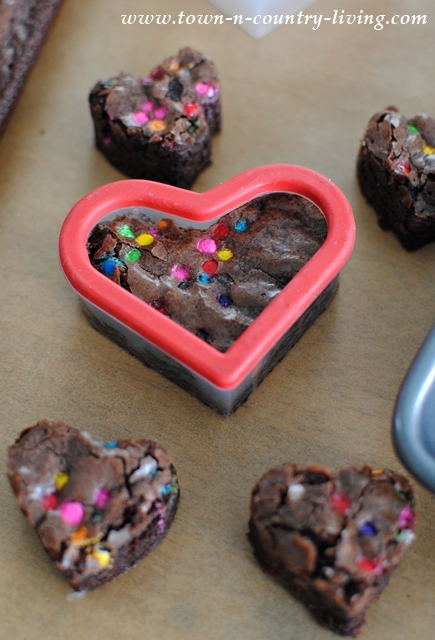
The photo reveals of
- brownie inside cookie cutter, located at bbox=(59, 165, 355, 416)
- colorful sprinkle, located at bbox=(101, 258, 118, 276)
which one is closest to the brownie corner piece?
brownie inside cookie cutter, located at bbox=(59, 165, 355, 416)

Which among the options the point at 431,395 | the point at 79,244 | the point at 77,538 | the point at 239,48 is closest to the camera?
the point at 77,538

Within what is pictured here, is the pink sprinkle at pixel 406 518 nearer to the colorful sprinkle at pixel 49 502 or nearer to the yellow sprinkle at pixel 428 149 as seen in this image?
the colorful sprinkle at pixel 49 502

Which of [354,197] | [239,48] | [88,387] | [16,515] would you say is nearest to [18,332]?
[88,387]

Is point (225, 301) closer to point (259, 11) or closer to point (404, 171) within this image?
point (404, 171)

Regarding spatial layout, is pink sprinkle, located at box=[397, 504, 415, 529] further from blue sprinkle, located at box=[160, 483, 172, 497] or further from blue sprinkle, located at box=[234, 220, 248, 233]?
blue sprinkle, located at box=[234, 220, 248, 233]

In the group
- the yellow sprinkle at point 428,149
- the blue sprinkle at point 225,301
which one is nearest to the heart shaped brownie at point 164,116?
the blue sprinkle at point 225,301

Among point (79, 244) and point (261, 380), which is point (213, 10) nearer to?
point (79, 244)
